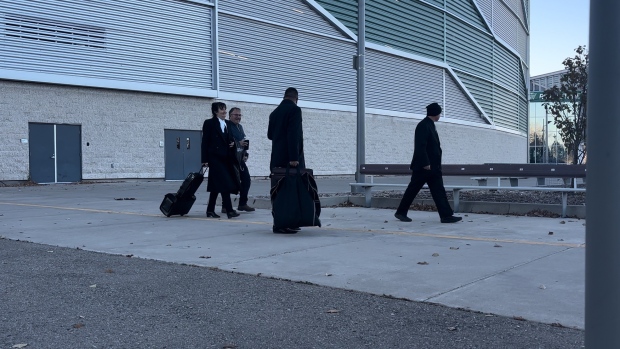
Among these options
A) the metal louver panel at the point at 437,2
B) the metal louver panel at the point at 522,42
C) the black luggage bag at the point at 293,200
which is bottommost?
the black luggage bag at the point at 293,200

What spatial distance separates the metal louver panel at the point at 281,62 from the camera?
2947 centimetres

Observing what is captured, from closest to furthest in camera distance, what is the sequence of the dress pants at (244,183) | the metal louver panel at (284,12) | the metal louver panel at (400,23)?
the dress pants at (244,183)
the metal louver panel at (284,12)
the metal louver panel at (400,23)

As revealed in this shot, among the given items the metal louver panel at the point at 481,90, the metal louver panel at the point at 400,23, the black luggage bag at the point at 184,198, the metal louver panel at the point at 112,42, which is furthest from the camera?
the metal louver panel at the point at 481,90

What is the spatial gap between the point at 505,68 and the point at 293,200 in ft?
166

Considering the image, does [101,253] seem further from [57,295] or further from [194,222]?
[194,222]

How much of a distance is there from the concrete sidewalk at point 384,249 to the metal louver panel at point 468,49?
113ft

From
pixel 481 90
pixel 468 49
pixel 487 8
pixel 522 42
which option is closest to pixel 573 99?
pixel 468 49

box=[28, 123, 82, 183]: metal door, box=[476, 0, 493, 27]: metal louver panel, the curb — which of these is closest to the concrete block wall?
box=[28, 123, 82, 183]: metal door

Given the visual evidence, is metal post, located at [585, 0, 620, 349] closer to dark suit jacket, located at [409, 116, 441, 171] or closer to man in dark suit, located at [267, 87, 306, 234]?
man in dark suit, located at [267, 87, 306, 234]

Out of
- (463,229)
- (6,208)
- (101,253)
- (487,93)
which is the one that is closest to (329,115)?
(487,93)

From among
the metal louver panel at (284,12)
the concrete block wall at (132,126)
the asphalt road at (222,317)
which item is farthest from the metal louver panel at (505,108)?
the asphalt road at (222,317)

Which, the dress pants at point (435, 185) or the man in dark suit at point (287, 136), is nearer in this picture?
the man in dark suit at point (287, 136)

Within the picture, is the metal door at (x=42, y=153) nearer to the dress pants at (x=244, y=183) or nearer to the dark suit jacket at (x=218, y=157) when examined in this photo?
the dress pants at (x=244, y=183)

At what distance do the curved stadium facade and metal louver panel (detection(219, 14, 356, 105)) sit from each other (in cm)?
6
